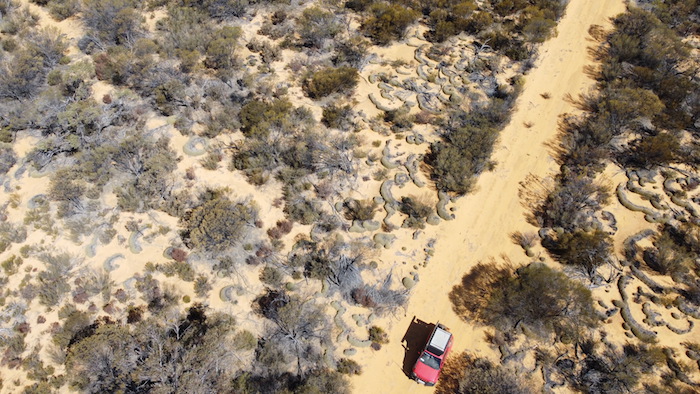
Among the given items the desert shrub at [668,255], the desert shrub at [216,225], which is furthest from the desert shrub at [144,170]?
the desert shrub at [668,255]

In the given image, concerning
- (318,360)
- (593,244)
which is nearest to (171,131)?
(318,360)

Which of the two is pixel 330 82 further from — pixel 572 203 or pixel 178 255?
pixel 572 203

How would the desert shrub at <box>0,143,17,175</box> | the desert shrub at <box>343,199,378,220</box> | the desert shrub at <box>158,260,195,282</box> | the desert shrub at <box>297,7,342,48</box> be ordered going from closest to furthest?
the desert shrub at <box>158,260,195,282</box>
the desert shrub at <box>343,199,378,220</box>
the desert shrub at <box>0,143,17,175</box>
the desert shrub at <box>297,7,342,48</box>

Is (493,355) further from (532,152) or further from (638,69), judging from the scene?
(638,69)

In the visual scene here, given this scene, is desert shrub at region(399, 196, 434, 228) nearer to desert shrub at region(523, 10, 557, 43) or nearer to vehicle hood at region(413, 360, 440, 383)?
vehicle hood at region(413, 360, 440, 383)

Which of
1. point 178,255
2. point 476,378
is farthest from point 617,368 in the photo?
point 178,255

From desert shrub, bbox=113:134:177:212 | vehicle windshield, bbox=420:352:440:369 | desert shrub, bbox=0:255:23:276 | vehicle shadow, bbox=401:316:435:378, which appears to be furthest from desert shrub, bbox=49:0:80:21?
vehicle windshield, bbox=420:352:440:369

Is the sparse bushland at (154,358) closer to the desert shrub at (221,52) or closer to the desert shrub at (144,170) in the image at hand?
the desert shrub at (144,170)
